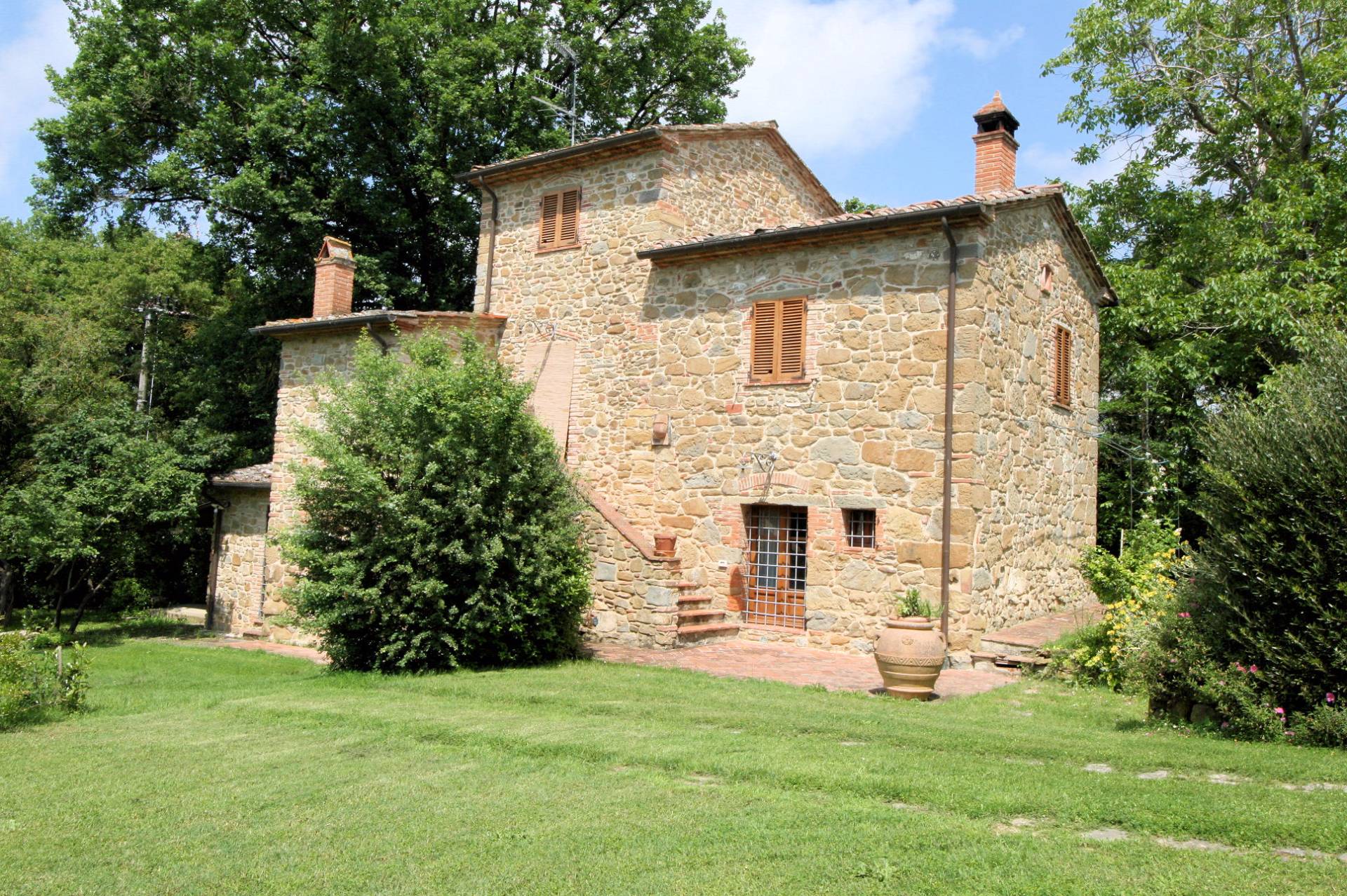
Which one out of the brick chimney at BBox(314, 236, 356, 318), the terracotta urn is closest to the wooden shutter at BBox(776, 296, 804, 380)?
the terracotta urn

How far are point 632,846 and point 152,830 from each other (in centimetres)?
279

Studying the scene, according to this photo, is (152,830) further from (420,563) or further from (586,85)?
(586,85)

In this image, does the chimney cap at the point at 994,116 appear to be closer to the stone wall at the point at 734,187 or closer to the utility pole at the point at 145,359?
the stone wall at the point at 734,187

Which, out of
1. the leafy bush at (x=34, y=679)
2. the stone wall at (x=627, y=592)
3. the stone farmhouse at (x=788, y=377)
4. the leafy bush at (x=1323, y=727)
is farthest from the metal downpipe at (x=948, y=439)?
the leafy bush at (x=34, y=679)

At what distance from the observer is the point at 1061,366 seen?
15531 mm

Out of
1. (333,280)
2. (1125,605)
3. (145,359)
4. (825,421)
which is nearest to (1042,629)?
(1125,605)

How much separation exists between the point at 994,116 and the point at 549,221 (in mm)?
7585

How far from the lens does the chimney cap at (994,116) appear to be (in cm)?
1481

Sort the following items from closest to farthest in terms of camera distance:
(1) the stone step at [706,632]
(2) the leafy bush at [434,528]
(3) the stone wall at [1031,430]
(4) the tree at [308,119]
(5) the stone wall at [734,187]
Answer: (2) the leafy bush at [434,528] < (3) the stone wall at [1031,430] < (1) the stone step at [706,632] < (5) the stone wall at [734,187] < (4) the tree at [308,119]

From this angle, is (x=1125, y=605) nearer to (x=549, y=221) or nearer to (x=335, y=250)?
(x=549, y=221)

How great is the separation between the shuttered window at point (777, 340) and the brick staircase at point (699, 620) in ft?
10.7

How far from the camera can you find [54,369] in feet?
68.7

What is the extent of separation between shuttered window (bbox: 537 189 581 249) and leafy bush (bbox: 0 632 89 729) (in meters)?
10.1

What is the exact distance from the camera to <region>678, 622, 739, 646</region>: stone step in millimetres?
13469
